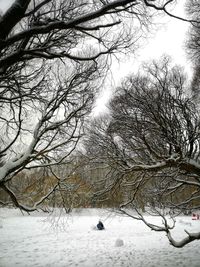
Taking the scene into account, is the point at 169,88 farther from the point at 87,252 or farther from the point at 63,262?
the point at 87,252

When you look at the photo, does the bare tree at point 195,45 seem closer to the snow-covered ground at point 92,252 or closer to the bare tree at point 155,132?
the bare tree at point 155,132

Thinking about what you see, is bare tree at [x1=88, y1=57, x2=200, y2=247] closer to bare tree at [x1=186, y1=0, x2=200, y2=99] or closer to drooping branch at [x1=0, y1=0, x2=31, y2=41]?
bare tree at [x1=186, y1=0, x2=200, y2=99]

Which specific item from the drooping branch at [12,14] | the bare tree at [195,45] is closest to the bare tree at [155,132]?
the bare tree at [195,45]

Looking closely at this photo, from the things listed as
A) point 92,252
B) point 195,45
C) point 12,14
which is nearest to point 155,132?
point 195,45

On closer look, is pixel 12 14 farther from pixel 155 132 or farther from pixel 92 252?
pixel 92 252

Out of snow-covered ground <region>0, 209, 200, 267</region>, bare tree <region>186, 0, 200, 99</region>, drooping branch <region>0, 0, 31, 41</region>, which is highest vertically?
bare tree <region>186, 0, 200, 99</region>

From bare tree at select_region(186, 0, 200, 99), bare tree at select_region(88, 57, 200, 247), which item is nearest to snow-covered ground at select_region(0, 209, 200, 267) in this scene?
bare tree at select_region(88, 57, 200, 247)

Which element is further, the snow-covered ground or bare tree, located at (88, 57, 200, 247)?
the snow-covered ground

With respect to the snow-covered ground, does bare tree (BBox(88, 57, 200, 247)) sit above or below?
above

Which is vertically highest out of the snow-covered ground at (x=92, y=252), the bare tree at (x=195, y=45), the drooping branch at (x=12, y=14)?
the bare tree at (x=195, y=45)

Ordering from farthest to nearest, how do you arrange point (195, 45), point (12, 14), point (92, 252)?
point (92, 252) < point (195, 45) < point (12, 14)

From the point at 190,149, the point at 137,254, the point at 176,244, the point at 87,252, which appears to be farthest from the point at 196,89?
the point at 87,252

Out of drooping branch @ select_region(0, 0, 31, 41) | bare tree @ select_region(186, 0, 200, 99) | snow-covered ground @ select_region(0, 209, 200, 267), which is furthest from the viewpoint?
snow-covered ground @ select_region(0, 209, 200, 267)

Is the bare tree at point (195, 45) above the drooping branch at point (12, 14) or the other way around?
above
